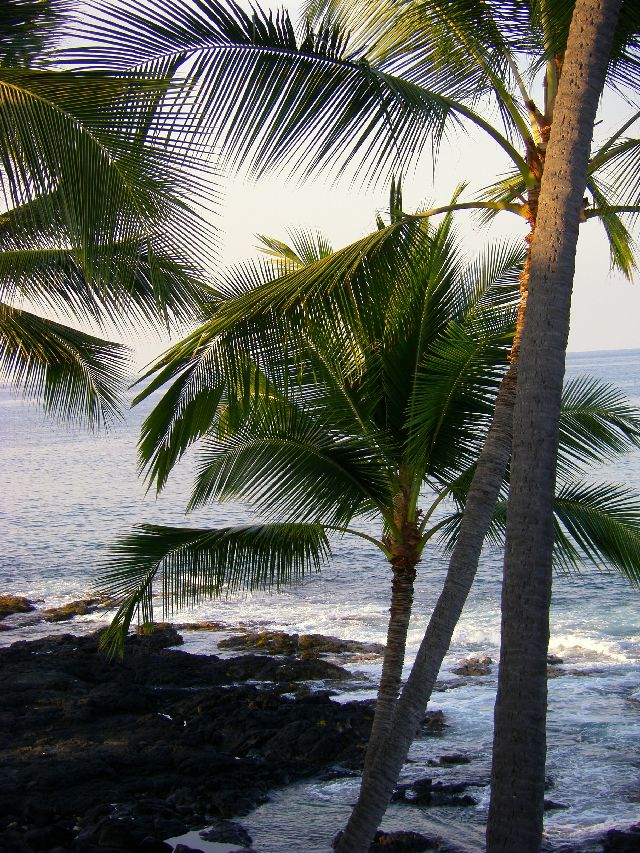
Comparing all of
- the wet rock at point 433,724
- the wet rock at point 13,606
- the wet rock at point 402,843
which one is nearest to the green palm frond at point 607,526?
the wet rock at point 402,843

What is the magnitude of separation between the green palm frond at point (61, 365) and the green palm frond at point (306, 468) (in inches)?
102

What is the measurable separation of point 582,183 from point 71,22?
8.98 ft

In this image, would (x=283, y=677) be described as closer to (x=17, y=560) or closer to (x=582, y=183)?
(x=582, y=183)

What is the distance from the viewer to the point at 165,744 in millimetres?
11438

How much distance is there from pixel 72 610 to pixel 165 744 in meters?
10.8

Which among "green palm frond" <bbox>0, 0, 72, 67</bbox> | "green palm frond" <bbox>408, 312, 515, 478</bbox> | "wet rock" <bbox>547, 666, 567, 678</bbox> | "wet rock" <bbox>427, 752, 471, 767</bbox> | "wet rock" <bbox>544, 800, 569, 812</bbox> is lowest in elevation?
"wet rock" <bbox>427, 752, 471, 767</bbox>

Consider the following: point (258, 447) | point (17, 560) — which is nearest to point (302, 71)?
point (258, 447)

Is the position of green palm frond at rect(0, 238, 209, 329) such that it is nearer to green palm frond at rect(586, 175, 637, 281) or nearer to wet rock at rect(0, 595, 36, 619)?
green palm frond at rect(586, 175, 637, 281)

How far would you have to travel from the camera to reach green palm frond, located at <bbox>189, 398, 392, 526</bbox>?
7.57 metres

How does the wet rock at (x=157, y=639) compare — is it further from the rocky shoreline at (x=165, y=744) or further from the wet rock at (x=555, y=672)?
the wet rock at (x=555, y=672)

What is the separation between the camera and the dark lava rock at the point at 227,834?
8969 millimetres

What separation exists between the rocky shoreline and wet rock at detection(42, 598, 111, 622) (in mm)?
3969

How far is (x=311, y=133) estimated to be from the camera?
19.7ft

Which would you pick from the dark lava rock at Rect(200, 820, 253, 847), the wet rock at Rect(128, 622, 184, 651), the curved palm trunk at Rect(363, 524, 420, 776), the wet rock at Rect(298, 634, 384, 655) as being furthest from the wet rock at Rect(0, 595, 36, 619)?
the curved palm trunk at Rect(363, 524, 420, 776)
